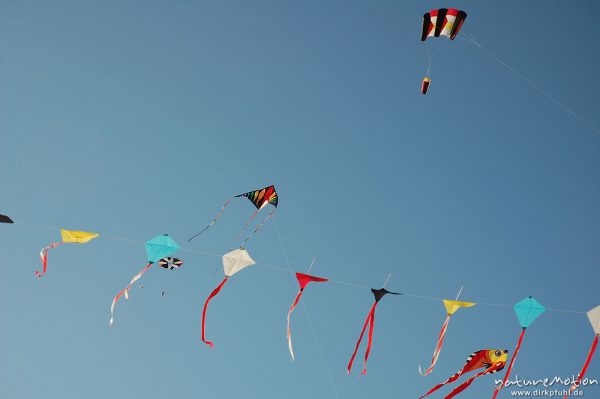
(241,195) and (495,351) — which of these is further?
(241,195)

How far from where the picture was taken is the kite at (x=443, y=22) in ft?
29.1

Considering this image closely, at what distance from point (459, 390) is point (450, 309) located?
133 cm

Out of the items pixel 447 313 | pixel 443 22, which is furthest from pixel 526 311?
pixel 443 22

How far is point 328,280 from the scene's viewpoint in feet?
29.9

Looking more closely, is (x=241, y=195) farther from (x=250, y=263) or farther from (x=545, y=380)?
(x=545, y=380)

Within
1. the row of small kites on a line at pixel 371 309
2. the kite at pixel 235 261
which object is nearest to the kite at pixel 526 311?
the row of small kites on a line at pixel 371 309

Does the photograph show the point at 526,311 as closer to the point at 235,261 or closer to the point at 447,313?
the point at 447,313

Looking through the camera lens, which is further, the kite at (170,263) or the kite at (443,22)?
the kite at (170,263)

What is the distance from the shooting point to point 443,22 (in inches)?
353

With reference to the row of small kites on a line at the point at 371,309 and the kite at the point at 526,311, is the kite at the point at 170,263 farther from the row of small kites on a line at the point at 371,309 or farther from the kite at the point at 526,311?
the kite at the point at 526,311

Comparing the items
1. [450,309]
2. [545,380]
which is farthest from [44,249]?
[545,380]

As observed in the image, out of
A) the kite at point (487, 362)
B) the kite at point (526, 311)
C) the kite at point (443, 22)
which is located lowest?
the kite at point (487, 362)

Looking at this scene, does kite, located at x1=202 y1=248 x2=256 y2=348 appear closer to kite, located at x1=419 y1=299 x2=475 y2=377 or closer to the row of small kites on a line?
the row of small kites on a line

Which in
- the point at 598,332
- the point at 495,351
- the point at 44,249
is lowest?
the point at 44,249
